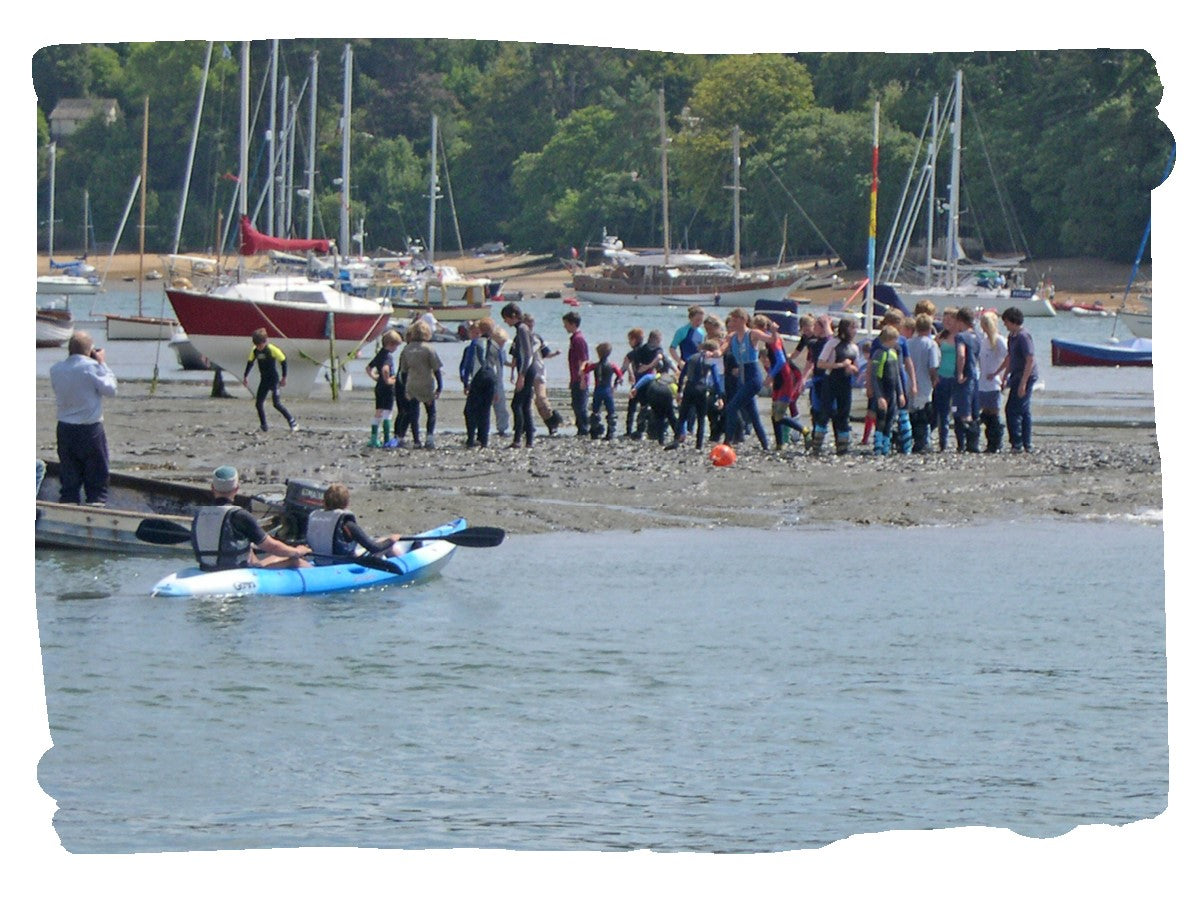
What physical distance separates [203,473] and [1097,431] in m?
7.82

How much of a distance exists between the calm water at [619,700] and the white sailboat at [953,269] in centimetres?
152

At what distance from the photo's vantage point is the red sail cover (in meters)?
11.2

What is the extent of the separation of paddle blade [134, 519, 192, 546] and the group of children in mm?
3568

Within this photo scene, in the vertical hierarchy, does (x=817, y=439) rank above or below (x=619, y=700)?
above

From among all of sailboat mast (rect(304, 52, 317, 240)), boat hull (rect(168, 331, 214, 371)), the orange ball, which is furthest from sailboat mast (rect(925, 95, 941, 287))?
boat hull (rect(168, 331, 214, 371))

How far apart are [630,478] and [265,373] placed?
13.8ft

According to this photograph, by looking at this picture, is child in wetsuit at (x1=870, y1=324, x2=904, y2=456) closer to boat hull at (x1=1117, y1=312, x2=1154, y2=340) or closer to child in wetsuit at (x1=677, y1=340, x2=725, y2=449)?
child in wetsuit at (x1=677, y1=340, x2=725, y2=449)

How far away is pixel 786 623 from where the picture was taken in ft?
34.8

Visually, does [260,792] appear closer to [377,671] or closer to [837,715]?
[377,671]

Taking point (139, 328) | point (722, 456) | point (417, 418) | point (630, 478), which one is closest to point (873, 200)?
point (630, 478)

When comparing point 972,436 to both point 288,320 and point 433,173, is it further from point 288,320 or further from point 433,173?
point 433,173

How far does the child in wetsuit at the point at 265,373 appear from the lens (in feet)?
55.5

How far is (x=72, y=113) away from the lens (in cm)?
676

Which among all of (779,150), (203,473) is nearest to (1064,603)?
(779,150)
